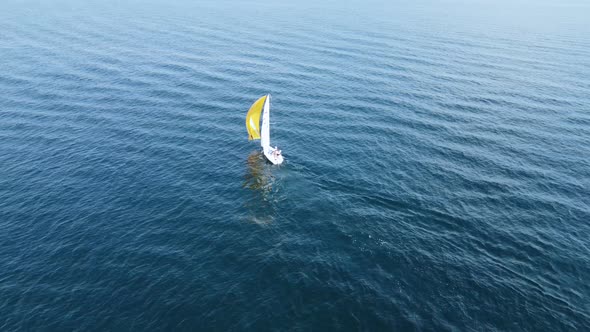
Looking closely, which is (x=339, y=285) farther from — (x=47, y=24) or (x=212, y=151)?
(x=47, y=24)

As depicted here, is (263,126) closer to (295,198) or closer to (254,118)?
(254,118)

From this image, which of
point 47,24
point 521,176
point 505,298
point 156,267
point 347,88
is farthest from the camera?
point 47,24

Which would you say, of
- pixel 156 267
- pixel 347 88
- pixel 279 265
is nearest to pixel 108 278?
pixel 156 267

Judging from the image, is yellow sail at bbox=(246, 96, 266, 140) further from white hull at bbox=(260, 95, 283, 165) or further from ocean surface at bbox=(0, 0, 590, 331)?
ocean surface at bbox=(0, 0, 590, 331)

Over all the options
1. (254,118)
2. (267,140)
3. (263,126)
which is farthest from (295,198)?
(254,118)

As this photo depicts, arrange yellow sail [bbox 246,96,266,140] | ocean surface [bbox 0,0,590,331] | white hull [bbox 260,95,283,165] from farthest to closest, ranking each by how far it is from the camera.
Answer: yellow sail [bbox 246,96,266,140] < white hull [bbox 260,95,283,165] < ocean surface [bbox 0,0,590,331]

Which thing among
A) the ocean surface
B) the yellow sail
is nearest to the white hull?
the yellow sail

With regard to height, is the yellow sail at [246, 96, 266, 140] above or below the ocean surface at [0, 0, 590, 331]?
above
